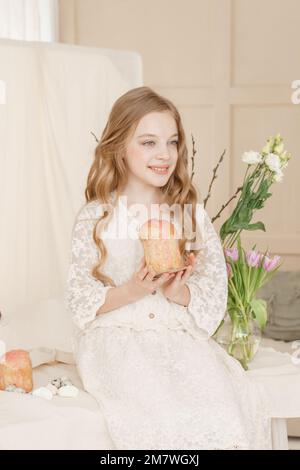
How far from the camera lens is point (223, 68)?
162 inches

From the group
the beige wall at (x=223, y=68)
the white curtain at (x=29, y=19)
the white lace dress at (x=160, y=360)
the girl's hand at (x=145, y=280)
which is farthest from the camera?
the beige wall at (x=223, y=68)

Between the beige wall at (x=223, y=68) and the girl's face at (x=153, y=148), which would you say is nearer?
the girl's face at (x=153, y=148)

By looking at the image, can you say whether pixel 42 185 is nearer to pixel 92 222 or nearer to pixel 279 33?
pixel 92 222

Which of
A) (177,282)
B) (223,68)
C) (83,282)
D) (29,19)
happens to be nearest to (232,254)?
(177,282)

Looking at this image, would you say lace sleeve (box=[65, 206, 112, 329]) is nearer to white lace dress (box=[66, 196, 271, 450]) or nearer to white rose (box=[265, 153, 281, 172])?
white lace dress (box=[66, 196, 271, 450])

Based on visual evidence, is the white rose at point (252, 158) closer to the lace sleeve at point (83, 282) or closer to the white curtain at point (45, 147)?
the lace sleeve at point (83, 282)

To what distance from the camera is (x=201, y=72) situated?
13.6 ft

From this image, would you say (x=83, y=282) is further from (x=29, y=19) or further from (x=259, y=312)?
(x=29, y=19)

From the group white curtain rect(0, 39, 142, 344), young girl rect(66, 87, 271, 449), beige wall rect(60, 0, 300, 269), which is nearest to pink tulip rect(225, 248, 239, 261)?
young girl rect(66, 87, 271, 449)

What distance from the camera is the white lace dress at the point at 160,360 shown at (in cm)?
155

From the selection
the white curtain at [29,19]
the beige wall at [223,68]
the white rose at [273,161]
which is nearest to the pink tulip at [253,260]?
the white rose at [273,161]

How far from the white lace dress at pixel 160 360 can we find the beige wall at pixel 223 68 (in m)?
2.23

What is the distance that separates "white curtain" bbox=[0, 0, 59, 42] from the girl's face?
1073mm

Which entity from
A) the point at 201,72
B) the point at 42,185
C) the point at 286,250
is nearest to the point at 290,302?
the point at 286,250
